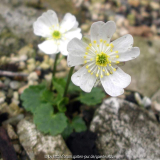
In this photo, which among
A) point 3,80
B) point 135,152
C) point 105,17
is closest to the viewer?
point 135,152

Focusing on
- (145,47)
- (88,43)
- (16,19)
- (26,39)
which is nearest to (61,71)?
(26,39)

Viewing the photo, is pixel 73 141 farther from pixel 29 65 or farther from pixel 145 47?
pixel 145 47

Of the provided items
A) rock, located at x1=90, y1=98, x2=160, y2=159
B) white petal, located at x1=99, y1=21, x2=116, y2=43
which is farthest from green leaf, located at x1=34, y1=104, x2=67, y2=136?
white petal, located at x1=99, y1=21, x2=116, y2=43

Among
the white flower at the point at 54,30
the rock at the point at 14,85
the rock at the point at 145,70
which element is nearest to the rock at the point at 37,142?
the rock at the point at 14,85

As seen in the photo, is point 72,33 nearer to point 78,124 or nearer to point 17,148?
point 78,124

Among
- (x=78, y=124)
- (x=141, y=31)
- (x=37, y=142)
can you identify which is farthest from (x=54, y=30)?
(x=141, y=31)

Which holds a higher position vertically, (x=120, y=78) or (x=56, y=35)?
(x=56, y=35)
